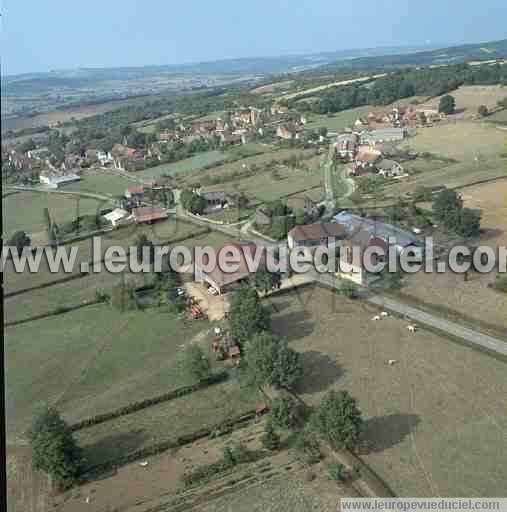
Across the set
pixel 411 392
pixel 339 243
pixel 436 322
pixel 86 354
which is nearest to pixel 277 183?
pixel 339 243

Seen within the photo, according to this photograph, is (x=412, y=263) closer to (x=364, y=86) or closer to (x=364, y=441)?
(x=364, y=441)

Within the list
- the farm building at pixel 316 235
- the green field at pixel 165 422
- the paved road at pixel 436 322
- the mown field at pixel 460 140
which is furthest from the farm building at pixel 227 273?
the mown field at pixel 460 140

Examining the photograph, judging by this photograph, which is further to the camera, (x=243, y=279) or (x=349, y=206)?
(x=349, y=206)

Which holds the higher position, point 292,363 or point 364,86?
point 364,86

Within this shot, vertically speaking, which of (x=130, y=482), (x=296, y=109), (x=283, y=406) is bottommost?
(x=130, y=482)

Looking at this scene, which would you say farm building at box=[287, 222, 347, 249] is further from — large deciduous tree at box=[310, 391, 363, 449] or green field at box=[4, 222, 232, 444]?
large deciduous tree at box=[310, 391, 363, 449]

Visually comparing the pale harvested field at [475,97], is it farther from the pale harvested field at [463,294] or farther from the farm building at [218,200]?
the pale harvested field at [463,294]

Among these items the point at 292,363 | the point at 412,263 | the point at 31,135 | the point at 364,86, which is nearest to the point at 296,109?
the point at 364,86

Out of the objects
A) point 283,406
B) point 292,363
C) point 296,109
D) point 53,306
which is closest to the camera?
point 283,406
